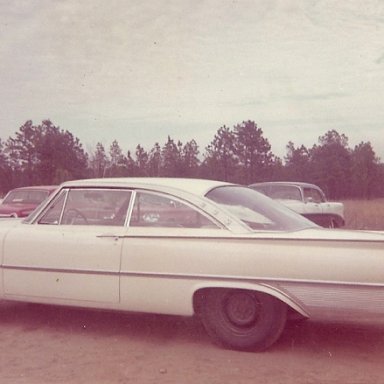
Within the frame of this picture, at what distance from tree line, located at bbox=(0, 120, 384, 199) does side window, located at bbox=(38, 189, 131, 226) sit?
35.5 meters

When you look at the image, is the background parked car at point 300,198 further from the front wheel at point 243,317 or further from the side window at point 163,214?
the front wheel at point 243,317

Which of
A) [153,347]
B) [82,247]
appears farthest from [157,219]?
[153,347]

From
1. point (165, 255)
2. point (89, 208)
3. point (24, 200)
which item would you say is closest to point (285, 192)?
point (24, 200)

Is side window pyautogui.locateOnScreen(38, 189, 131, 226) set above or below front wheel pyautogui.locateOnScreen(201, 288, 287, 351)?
above

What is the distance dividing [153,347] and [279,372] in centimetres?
106

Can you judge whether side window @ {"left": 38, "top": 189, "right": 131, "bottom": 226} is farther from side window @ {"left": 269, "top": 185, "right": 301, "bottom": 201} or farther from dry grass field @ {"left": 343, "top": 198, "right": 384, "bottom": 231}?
dry grass field @ {"left": 343, "top": 198, "right": 384, "bottom": 231}

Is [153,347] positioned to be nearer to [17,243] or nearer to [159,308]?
[159,308]

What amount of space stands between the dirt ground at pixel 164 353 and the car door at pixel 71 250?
1.25 ft

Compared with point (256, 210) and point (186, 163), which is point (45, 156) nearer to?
point (186, 163)

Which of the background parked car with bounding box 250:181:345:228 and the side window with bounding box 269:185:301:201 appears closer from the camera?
the background parked car with bounding box 250:181:345:228

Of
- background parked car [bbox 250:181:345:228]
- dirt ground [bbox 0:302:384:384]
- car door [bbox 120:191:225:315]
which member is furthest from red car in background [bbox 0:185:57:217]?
car door [bbox 120:191:225:315]

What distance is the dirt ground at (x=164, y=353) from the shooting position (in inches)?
153

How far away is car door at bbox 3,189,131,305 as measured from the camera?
4801 mm

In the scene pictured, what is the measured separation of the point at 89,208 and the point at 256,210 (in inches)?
56.7
